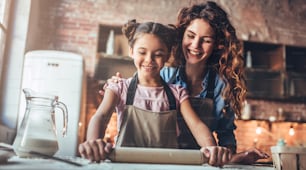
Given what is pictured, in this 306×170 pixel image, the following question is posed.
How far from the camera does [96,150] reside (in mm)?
858

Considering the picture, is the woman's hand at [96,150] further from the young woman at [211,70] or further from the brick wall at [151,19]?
the young woman at [211,70]

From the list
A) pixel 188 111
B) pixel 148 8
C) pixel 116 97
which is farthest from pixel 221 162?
pixel 148 8

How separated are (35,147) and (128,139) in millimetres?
321

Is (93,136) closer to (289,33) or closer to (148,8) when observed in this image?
(148,8)

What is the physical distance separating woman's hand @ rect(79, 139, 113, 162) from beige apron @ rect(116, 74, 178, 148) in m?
0.11

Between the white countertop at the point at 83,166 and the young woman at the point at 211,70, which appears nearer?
the white countertop at the point at 83,166

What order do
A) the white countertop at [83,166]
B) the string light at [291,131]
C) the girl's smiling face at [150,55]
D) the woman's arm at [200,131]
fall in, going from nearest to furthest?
the white countertop at [83,166] < the woman's arm at [200,131] < the girl's smiling face at [150,55] < the string light at [291,131]

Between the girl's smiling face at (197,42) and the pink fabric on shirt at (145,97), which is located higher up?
the girl's smiling face at (197,42)

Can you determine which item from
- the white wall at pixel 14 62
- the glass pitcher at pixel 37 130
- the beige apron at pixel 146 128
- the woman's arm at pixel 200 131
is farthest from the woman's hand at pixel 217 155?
the white wall at pixel 14 62

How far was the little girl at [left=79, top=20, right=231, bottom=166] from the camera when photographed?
1.01m

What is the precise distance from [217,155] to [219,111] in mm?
241

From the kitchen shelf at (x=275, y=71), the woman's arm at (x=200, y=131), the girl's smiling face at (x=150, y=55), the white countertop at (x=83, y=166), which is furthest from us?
the kitchen shelf at (x=275, y=71)

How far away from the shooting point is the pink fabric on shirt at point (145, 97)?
1.02 m

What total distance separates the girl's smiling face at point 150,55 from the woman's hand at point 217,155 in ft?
0.88
